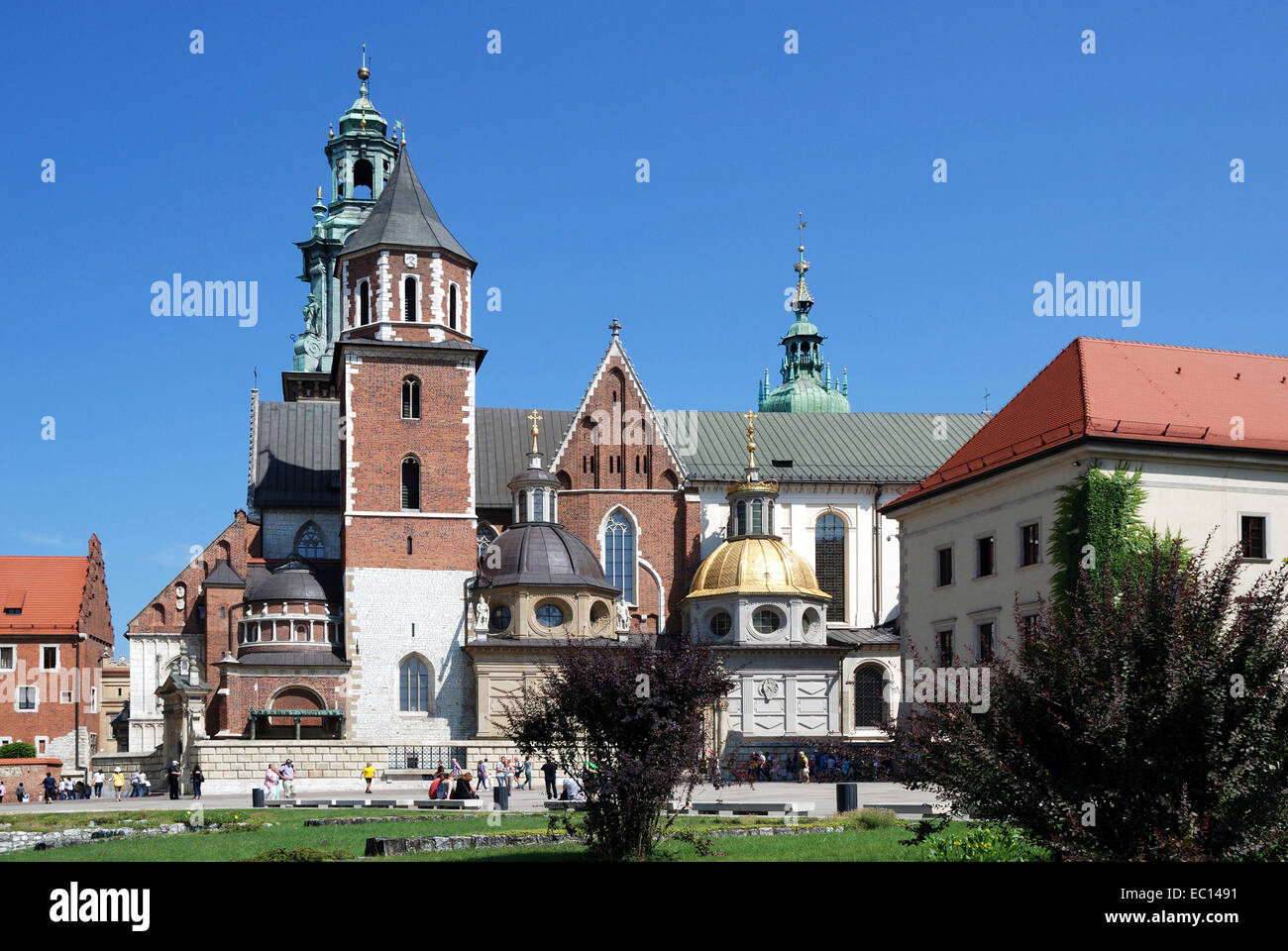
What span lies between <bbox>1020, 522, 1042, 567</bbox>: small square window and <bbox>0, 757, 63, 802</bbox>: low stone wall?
106 feet

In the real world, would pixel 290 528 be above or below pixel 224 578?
above

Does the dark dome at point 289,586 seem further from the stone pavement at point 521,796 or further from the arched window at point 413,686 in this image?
the stone pavement at point 521,796

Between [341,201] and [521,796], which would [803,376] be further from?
[521,796]

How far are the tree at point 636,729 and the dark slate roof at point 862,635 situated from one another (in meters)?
40.3

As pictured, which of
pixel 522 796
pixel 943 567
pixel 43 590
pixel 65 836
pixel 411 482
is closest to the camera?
pixel 65 836

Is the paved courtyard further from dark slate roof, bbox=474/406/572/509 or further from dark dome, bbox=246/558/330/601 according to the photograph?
dark slate roof, bbox=474/406/572/509

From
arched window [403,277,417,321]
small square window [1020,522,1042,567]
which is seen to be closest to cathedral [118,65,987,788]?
arched window [403,277,417,321]

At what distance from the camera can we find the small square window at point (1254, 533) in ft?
122

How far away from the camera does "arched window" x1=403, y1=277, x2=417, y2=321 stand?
5781cm

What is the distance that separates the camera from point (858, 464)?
66000 millimetres

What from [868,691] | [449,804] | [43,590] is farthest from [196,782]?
[43,590]

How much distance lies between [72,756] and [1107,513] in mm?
48350

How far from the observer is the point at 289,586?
55188 mm

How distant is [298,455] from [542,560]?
1358cm
